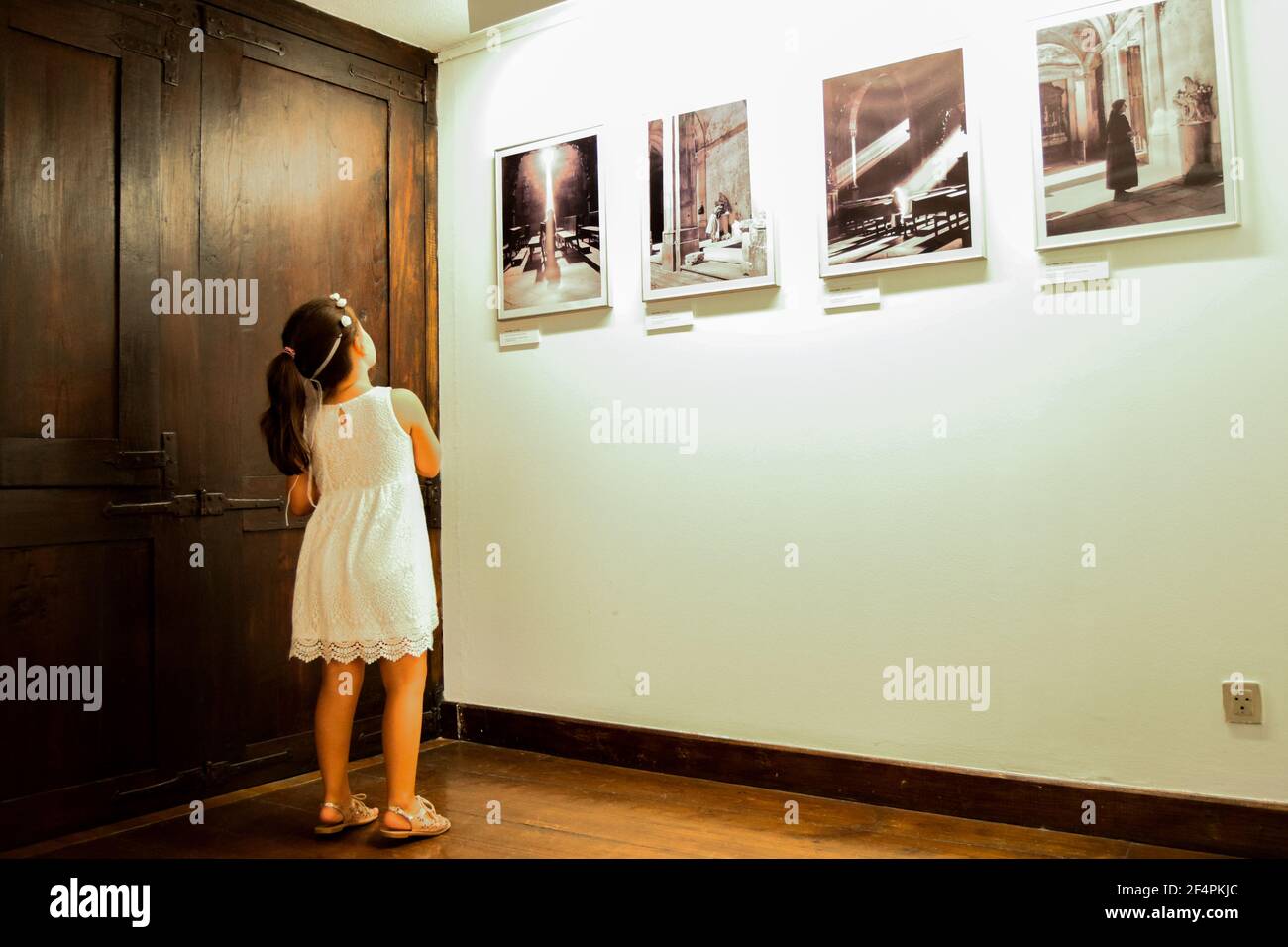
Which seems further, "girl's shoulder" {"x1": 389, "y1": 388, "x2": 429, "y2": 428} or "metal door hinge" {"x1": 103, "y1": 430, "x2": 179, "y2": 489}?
"metal door hinge" {"x1": 103, "y1": 430, "x2": 179, "y2": 489}

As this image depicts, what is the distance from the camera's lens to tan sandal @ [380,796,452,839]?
303 cm

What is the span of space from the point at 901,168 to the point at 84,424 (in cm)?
273

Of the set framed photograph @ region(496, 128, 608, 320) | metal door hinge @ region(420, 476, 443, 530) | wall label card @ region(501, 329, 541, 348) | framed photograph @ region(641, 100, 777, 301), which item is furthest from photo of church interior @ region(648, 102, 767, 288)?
metal door hinge @ region(420, 476, 443, 530)

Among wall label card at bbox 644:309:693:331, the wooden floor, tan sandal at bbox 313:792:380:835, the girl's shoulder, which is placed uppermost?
wall label card at bbox 644:309:693:331

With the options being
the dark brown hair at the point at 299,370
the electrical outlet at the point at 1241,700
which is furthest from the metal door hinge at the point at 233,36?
the electrical outlet at the point at 1241,700

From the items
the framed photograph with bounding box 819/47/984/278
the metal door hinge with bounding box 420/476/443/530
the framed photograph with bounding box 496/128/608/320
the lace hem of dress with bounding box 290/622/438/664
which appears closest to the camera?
the lace hem of dress with bounding box 290/622/438/664

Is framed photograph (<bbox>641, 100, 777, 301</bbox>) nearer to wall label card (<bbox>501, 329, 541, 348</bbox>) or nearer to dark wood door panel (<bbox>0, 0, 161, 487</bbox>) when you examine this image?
wall label card (<bbox>501, 329, 541, 348</bbox>)

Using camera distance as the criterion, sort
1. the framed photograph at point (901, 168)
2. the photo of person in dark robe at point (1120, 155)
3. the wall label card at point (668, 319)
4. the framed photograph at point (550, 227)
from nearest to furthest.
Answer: the photo of person in dark robe at point (1120, 155)
the framed photograph at point (901, 168)
the wall label card at point (668, 319)
the framed photograph at point (550, 227)

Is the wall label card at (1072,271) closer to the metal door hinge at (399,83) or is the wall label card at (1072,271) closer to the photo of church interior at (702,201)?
the photo of church interior at (702,201)

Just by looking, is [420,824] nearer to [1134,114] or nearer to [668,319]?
[668,319]

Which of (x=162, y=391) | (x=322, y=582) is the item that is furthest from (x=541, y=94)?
(x=322, y=582)

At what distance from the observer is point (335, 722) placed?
10.2 ft

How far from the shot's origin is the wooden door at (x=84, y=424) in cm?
307

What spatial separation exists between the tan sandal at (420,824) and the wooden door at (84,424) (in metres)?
0.90
